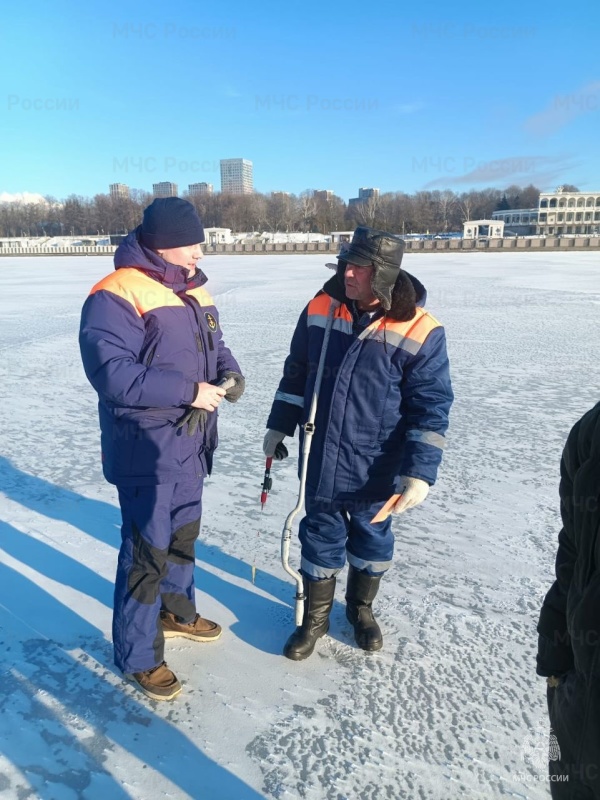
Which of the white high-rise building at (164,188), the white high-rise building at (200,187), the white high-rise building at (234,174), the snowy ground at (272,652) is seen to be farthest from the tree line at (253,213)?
the snowy ground at (272,652)

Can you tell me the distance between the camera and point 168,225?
2.01 meters

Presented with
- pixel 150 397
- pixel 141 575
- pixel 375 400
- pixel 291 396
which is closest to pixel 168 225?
pixel 150 397

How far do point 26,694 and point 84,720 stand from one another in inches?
10.4

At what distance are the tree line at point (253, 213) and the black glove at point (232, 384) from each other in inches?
3263

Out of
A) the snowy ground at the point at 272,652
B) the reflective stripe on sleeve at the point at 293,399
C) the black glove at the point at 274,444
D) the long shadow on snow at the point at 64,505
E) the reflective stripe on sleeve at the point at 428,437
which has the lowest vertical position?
the snowy ground at the point at 272,652

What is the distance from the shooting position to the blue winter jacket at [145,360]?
1.87m

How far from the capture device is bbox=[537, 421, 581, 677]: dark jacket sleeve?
1.21 meters

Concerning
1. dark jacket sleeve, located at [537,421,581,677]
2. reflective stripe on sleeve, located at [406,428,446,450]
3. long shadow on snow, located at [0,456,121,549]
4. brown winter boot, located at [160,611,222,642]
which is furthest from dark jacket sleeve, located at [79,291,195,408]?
long shadow on snow, located at [0,456,121,549]

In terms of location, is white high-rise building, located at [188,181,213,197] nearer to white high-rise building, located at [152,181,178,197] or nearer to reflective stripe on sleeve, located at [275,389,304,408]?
white high-rise building, located at [152,181,178,197]

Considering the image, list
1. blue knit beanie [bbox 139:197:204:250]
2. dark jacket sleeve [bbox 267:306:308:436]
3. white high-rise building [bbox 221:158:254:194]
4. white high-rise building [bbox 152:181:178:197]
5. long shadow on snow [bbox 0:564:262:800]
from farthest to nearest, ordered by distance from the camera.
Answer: white high-rise building [bbox 221:158:254:194] < white high-rise building [bbox 152:181:178:197] < dark jacket sleeve [bbox 267:306:308:436] < blue knit beanie [bbox 139:197:204:250] < long shadow on snow [bbox 0:564:262:800]

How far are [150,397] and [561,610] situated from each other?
1.32 meters

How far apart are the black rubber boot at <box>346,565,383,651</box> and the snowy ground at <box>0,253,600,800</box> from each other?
0.05m

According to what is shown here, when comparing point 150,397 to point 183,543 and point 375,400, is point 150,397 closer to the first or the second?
point 183,543

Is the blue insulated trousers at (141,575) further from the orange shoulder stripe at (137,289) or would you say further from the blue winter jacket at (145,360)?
the orange shoulder stripe at (137,289)
